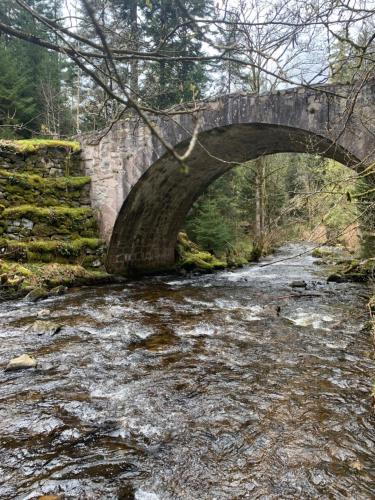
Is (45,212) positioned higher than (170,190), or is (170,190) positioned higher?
(170,190)

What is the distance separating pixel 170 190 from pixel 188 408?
8.21m

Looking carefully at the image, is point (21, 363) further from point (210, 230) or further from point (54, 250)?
point (210, 230)

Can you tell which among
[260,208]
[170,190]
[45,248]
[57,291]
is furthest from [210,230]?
[57,291]

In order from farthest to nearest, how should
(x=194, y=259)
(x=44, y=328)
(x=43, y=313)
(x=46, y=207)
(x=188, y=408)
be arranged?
1. (x=194, y=259)
2. (x=46, y=207)
3. (x=43, y=313)
4. (x=44, y=328)
5. (x=188, y=408)

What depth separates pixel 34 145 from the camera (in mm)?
9273

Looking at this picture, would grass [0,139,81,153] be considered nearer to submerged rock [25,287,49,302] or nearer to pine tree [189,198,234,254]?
submerged rock [25,287,49,302]

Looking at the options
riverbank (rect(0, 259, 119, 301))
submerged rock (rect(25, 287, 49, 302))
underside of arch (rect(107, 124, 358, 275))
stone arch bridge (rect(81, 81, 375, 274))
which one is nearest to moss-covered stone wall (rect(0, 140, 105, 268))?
riverbank (rect(0, 259, 119, 301))

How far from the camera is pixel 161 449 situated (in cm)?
246

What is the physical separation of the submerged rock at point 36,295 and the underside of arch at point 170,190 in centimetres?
277

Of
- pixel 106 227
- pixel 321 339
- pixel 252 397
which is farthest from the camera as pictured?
pixel 106 227

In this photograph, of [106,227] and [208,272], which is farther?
[208,272]

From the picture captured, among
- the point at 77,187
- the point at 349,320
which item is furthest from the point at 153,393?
the point at 77,187

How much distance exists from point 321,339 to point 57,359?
10.2 feet

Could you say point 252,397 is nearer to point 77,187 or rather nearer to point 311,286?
point 311,286
